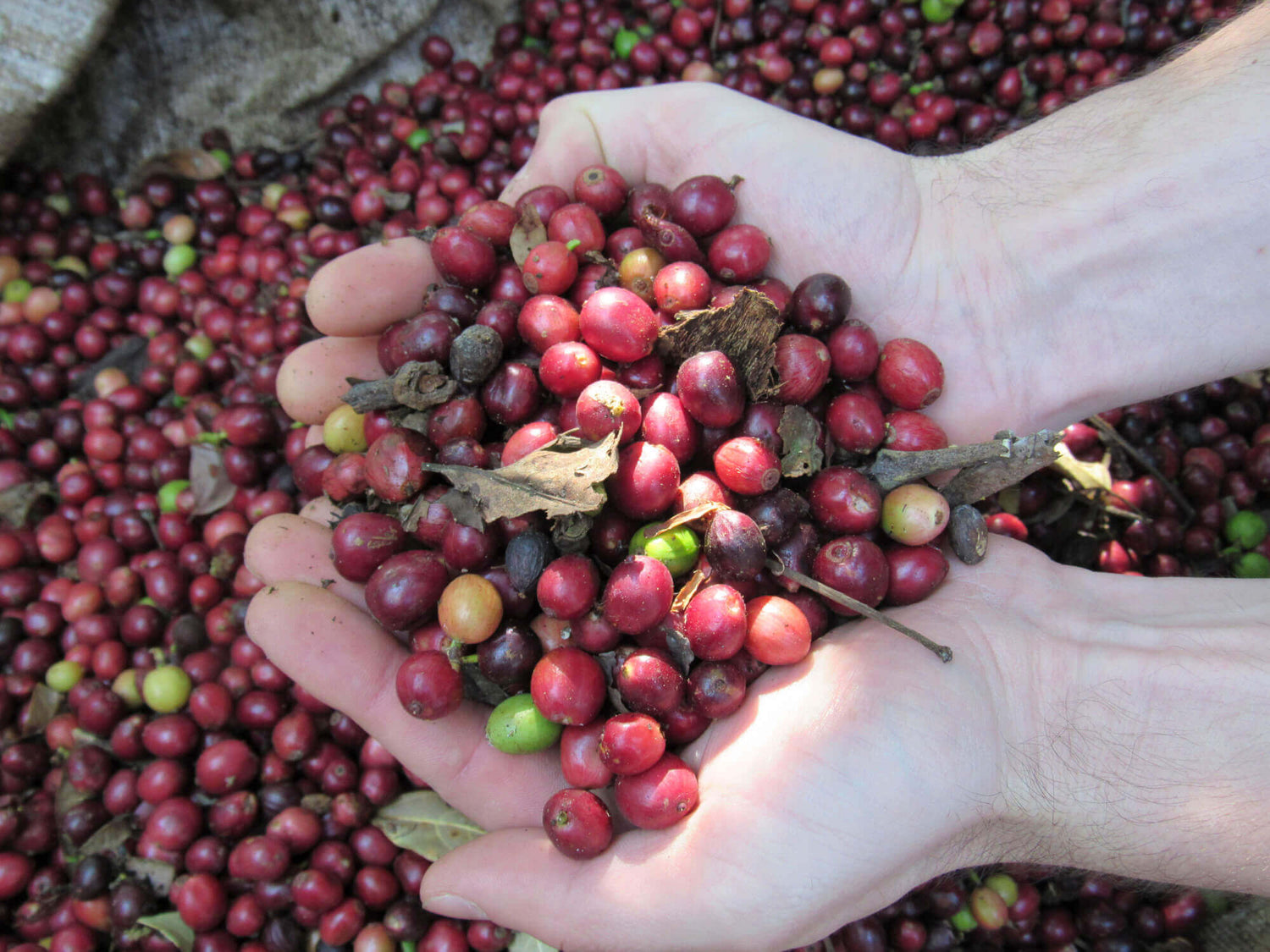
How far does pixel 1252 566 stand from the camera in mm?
4477

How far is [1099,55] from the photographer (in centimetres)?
586

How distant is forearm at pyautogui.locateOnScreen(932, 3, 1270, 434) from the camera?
3.54 meters

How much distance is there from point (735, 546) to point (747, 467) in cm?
35

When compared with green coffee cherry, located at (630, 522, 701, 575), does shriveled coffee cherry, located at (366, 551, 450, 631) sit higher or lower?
lower

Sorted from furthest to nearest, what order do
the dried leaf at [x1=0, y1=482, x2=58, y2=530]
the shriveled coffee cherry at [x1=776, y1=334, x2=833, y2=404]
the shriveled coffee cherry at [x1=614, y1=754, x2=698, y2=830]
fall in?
the dried leaf at [x1=0, y1=482, x2=58, y2=530] → the shriveled coffee cherry at [x1=776, y1=334, x2=833, y2=404] → the shriveled coffee cherry at [x1=614, y1=754, x2=698, y2=830]

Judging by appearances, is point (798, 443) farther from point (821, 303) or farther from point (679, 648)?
point (679, 648)

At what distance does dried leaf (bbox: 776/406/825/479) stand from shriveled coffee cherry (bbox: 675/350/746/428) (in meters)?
0.23

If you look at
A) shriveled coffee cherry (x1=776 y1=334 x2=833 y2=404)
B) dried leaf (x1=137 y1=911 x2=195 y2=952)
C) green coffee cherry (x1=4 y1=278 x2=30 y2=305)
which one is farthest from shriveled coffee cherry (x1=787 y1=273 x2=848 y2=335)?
green coffee cherry (x1=4 y1=278 x2=30 y2=305)

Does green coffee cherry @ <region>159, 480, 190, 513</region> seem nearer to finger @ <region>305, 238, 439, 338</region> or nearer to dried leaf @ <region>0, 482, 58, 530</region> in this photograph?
dried leaf @ <region>0, 482, 58, 530</region>

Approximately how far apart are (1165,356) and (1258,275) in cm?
48

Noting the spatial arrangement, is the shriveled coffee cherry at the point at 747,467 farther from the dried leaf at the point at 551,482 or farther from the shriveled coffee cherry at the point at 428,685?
the shriveled coffee cherry at the point at 428,685

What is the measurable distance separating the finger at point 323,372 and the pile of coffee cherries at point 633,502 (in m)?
0.37

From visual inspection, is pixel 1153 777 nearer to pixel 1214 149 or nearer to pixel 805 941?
pixel 805 941

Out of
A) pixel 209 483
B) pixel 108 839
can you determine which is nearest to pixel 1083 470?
pixel 209 483
